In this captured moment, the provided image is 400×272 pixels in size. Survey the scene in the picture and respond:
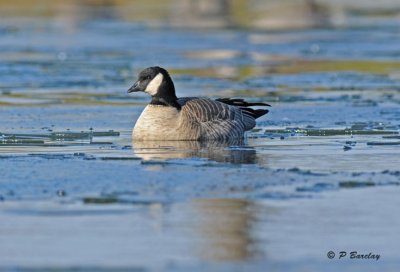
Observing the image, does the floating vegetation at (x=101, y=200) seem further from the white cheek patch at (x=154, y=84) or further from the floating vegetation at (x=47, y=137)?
the white cheek patch at (x=154, y=84)

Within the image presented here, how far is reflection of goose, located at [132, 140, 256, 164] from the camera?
429 inches

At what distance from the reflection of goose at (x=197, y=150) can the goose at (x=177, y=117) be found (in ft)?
0.28

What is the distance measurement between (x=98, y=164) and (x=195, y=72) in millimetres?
11001

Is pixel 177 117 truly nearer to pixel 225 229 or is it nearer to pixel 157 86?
pixel 157 86

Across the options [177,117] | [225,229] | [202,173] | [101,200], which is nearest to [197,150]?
[177,117]

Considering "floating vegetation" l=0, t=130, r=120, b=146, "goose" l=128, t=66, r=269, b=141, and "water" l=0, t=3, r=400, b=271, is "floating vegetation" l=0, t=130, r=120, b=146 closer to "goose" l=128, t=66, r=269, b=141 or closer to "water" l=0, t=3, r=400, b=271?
"water" l=0, t=3, r=400, b=271

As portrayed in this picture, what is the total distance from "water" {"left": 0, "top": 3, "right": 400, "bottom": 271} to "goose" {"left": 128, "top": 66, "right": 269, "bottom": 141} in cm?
17

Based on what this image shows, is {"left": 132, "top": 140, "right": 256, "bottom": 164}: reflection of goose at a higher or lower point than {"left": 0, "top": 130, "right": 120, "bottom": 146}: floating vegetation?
lower

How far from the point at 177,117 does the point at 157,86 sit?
44 cm

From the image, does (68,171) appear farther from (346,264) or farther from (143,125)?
(346,264)

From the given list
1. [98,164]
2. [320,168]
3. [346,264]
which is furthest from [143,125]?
[346,264]

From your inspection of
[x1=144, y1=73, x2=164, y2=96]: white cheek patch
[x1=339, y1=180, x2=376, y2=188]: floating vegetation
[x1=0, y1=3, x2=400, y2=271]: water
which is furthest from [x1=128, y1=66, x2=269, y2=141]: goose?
[x1=339, y1=180, x2=376, y2=188]: floating vegetation

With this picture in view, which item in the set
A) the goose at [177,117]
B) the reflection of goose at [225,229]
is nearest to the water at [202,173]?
the reflection of goose at [225,229]

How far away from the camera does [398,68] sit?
21453 millimetres
